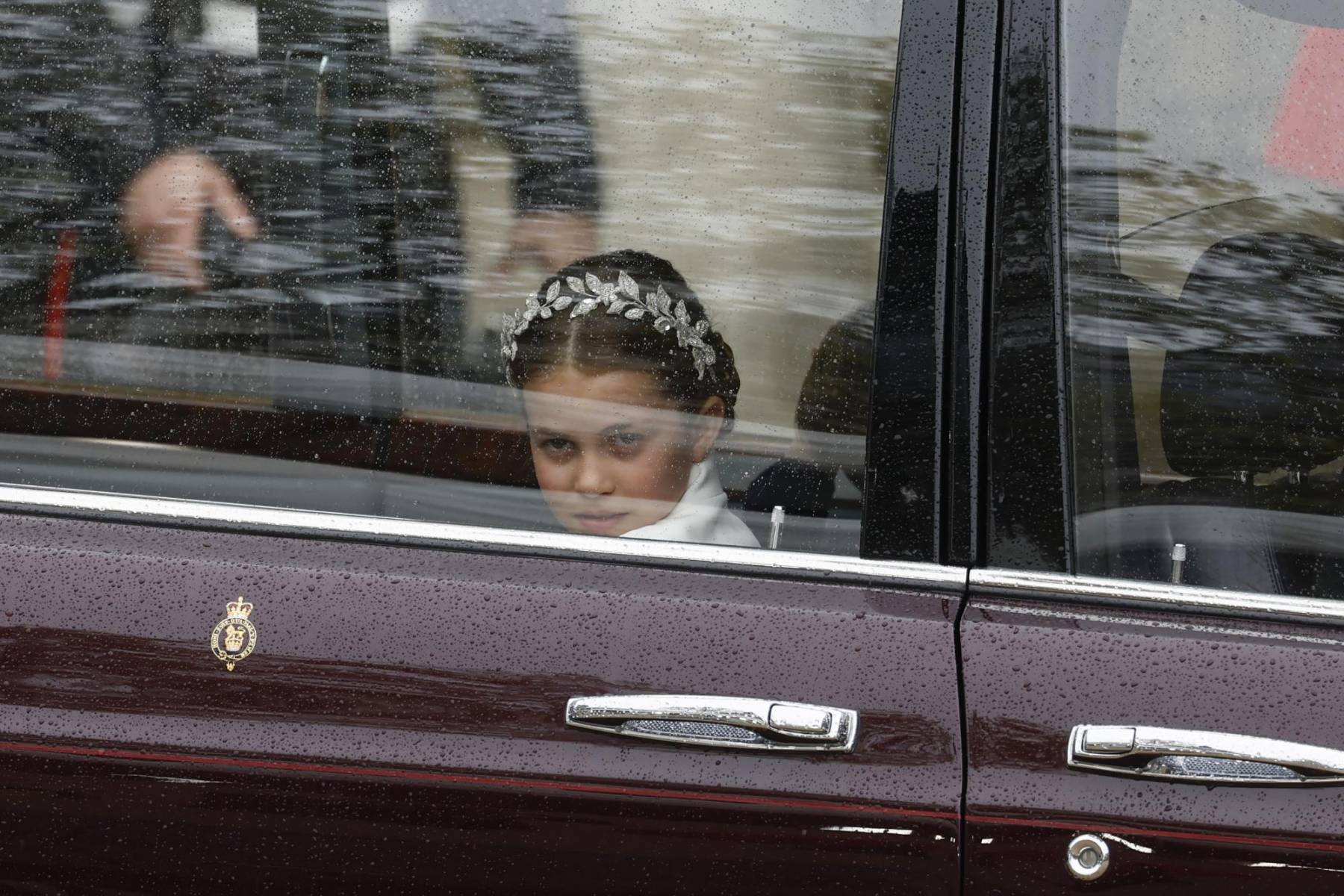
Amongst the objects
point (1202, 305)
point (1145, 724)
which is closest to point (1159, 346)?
point (1202, 305)

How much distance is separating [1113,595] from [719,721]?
0.43 m

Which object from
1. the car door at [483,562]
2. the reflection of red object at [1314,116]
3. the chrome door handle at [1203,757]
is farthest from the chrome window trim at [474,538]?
the reflection of red object at [1314,116]

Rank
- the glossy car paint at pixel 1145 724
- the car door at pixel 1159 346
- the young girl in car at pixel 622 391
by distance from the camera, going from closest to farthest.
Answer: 1. the glossy car paint at pixel 1145 724
2. the car door at pixel 1159 346
3. the young girl in car at pixel 622 391

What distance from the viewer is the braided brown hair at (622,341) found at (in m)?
1.58

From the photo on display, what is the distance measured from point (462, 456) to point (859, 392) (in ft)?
1.47

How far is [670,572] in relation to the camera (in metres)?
1.50

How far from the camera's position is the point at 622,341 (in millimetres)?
1604

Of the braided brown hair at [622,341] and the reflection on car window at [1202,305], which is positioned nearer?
the reflection on car window at [1202,305]

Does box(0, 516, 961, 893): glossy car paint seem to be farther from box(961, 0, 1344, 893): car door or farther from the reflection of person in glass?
the reflection of person in glass

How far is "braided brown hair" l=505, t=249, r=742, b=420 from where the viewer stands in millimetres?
1585

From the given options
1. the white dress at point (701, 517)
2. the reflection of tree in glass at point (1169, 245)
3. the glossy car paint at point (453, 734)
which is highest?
the reflection of tree in glass at point (1169, 245)

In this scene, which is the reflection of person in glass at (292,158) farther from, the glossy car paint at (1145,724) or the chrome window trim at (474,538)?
the glossy car paint at (1145,724)

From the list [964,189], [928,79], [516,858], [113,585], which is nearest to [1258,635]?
A: [964,189]

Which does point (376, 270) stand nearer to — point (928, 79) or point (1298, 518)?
point (928, 79)
